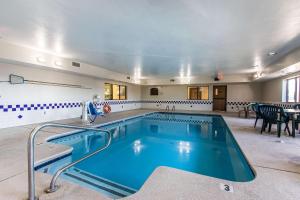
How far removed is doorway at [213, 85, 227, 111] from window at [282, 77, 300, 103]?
403 cm

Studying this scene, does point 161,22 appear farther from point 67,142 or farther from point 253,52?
point 67,142

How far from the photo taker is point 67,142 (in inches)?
166

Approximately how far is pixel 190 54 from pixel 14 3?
4.13 meters

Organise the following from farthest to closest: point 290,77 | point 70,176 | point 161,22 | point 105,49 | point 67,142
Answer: point 290,77 → point 105,49 → point 67,142 → point 161,22 → point 70,176

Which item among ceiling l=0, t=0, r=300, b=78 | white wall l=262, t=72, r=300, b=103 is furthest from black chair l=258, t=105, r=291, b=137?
white wall l=262, t=72, r=300, b=103

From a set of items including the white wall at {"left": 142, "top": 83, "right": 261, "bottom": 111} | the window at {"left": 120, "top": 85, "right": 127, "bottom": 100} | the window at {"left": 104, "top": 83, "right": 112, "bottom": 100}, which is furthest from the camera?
the window at {"left": 120, "top": 85, "right": 127, "bottom": 100}

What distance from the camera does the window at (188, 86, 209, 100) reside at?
1140 centimetres

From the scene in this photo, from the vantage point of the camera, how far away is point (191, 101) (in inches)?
455

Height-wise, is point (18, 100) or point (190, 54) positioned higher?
point (190, 54)

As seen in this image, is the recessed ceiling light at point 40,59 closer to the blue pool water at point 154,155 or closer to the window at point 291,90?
the blue pool water at point 154,155

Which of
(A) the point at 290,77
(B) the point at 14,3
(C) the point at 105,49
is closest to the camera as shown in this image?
(B) the point at 14,3

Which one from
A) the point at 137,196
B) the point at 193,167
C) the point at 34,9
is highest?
the point at 34,9

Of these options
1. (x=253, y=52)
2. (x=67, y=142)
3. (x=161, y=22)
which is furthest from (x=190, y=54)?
(x=67, y=142)

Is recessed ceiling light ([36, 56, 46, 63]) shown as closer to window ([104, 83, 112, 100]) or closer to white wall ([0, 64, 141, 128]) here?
white wall ([0, 64, 141, 128])
